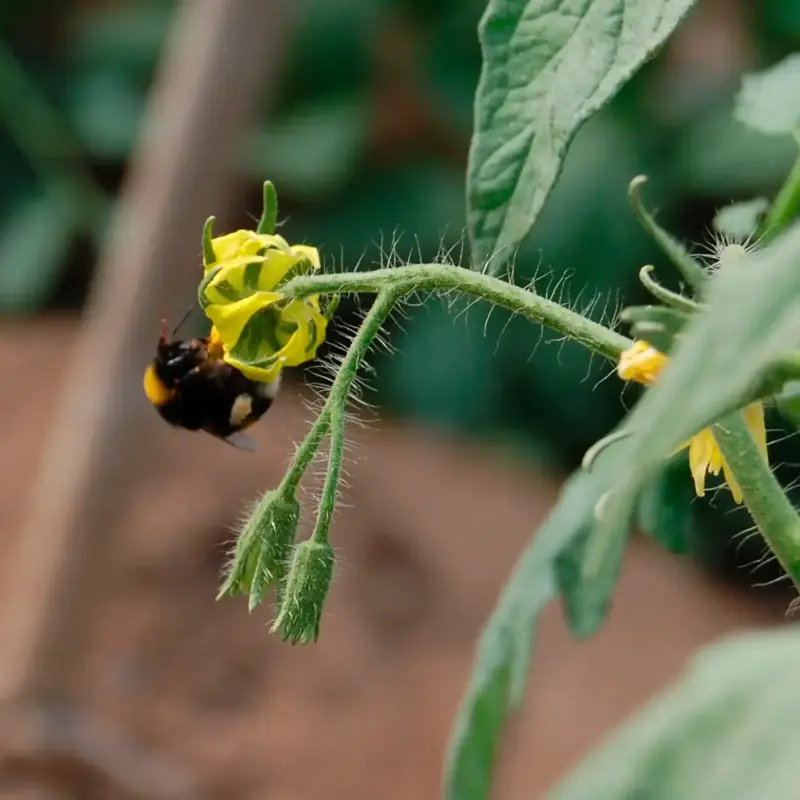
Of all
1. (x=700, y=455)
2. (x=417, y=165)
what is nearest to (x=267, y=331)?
(x=700, y=455)

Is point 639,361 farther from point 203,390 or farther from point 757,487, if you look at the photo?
point 203,390

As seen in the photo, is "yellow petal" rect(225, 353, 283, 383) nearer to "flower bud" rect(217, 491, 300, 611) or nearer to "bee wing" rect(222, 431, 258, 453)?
"flower bud" rect(217, 491, 300, 611)

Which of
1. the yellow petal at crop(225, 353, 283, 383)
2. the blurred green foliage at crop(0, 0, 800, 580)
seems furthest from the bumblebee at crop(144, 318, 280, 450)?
the blurred green foliage at crop(0, 0, 800, 580)

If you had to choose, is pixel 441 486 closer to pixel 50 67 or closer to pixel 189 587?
pixel 189 587

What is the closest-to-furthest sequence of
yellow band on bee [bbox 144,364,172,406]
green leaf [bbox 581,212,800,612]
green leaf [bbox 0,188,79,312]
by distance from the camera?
green leaf [bbox 581,212,800,612] → yellow band on bee [bbox 144,364,172,406] → green leaf [bbox 0,188,79,312]

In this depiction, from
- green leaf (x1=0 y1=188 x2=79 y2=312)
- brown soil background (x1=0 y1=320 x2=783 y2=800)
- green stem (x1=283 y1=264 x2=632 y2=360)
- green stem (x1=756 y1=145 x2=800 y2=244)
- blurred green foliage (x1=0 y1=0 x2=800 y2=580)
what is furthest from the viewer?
green leaf (x1=0 y1=188 x2=79 y2=312)

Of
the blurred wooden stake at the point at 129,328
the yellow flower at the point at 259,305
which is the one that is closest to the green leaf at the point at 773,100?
the yellow flower at the point at 259,305
